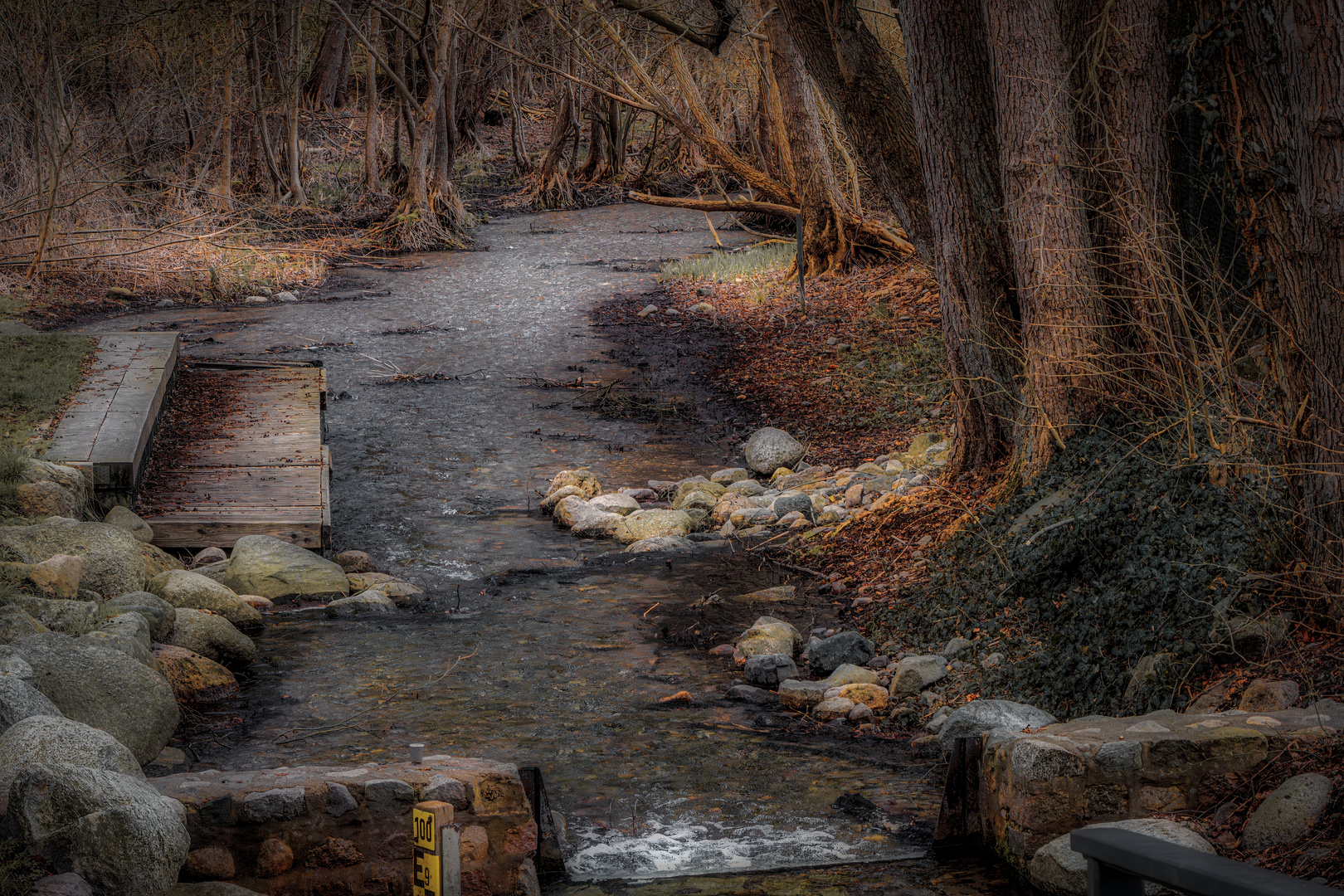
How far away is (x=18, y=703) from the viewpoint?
4.44 metres

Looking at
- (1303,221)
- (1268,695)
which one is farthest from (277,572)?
(1303,221)

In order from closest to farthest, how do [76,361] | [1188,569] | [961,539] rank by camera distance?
[1188,569], [961,539], [76,361]

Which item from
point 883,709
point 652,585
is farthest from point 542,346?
point 883,709

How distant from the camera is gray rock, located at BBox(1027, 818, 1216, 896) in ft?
12.5

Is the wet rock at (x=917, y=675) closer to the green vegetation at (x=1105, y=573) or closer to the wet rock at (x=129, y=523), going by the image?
the green vegetation at (x=1105, y=573)

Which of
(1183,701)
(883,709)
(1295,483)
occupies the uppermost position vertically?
A: (1295,483)

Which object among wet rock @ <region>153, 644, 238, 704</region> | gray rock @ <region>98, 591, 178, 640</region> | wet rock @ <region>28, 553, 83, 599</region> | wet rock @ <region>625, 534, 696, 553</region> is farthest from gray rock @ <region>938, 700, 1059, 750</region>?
wet rock @ <region>28, 553, 83, 599</region>

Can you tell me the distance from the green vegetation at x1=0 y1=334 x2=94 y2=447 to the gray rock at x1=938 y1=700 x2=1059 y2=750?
641 cm

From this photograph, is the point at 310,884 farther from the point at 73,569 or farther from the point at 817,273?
the point at 817,273

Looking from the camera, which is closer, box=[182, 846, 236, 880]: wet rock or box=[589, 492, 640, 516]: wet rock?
box=[182, 846, 236, 880]: wet rock

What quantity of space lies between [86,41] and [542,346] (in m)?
6.89

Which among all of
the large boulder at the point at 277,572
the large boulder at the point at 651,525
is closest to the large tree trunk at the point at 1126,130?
the large boulder at the point at 651,525

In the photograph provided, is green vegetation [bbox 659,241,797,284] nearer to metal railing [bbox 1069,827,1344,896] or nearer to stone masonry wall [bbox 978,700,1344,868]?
stone masonry wall [bbox 978,700,1344,868]

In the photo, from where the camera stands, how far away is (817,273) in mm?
16484
